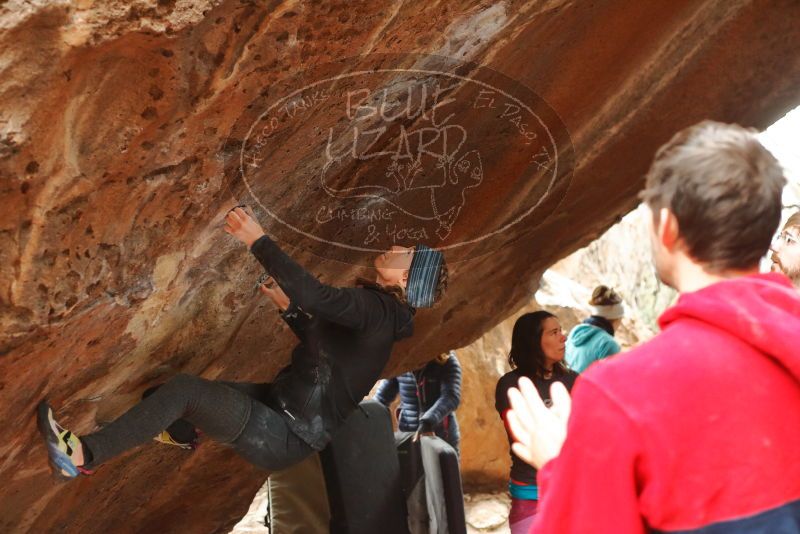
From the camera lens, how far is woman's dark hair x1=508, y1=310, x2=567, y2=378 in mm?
4172

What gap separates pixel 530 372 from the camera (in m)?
4.17

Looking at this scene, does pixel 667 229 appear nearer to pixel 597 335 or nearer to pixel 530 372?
pixel 530 372

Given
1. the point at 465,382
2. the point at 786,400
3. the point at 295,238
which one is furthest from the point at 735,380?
the point at 465,382

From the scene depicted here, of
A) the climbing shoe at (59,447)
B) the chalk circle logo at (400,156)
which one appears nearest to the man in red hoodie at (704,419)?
the chalk circle logo at (400,156)

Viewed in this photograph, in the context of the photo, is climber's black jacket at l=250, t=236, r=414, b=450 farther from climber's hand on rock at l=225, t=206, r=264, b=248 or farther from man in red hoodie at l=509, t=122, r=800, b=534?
man in red hoodie at l=509, t=122, r=800, b=534

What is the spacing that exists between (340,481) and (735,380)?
304 centimetres

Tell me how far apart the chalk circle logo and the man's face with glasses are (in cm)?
111

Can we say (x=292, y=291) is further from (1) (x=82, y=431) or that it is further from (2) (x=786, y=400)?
(2) (x=786, y=400)

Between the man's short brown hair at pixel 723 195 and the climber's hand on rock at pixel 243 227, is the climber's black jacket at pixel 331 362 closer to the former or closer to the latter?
the climber's hand on rock at pixel 243 227

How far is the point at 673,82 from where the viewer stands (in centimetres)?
437

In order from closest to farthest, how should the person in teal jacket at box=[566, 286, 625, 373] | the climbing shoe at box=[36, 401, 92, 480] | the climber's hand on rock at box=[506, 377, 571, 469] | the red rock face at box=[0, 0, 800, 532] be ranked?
the climber's hand on rock at box=[506, 377, 571, 469]
the red rock face at box=[0, 0, 800, 532]
the climbing shoe at box=[36, 401, 92, 480]
the person in teal jacket at box=[566, 286, 625, 373]

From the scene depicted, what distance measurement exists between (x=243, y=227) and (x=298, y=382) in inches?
32.7

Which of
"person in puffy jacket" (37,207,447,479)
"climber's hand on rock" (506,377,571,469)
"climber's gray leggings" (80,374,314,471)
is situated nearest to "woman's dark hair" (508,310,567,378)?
"person in puffy jacket" (37,207,447,479)

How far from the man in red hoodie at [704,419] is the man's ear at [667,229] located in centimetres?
5
